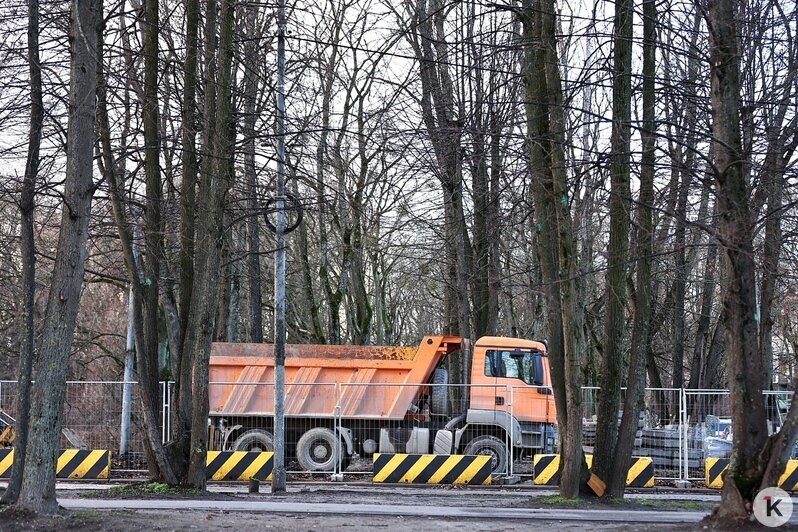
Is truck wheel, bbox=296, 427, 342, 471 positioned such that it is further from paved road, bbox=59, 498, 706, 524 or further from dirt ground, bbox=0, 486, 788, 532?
paved road, bbox=59, 498, 706, 524

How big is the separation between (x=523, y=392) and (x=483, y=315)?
4.26m

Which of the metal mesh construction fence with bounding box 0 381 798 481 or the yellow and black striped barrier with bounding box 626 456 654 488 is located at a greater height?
the metal mesh construction fence with bounding box 0 381 798 481

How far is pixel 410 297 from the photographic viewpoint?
5534cm

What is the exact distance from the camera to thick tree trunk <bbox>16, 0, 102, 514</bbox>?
38.0 ft

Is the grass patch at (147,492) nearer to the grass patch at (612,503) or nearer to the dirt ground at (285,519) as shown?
the dirt ground at (285,519)

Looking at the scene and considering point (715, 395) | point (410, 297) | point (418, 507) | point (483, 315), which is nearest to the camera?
point (418, 507)

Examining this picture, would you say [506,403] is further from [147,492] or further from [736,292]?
[736,292]

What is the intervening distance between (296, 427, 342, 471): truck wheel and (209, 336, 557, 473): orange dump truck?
0.02m

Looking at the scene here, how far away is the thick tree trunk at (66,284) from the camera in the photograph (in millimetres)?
11594

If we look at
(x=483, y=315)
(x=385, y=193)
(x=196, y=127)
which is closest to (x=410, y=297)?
(x=385, y=193)

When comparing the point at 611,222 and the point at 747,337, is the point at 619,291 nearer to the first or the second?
the point at 611,222

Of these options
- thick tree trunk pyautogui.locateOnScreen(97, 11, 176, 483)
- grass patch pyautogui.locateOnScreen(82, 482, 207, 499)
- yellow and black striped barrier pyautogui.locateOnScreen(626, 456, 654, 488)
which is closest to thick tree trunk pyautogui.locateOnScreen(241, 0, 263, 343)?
thick tree trunk pyautogui.locateOnScreen(97, 11, 176, 483)

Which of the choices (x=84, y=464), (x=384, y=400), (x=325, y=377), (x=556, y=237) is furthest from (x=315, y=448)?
(x=556, y=237)

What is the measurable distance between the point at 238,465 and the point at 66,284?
34.0 ft
